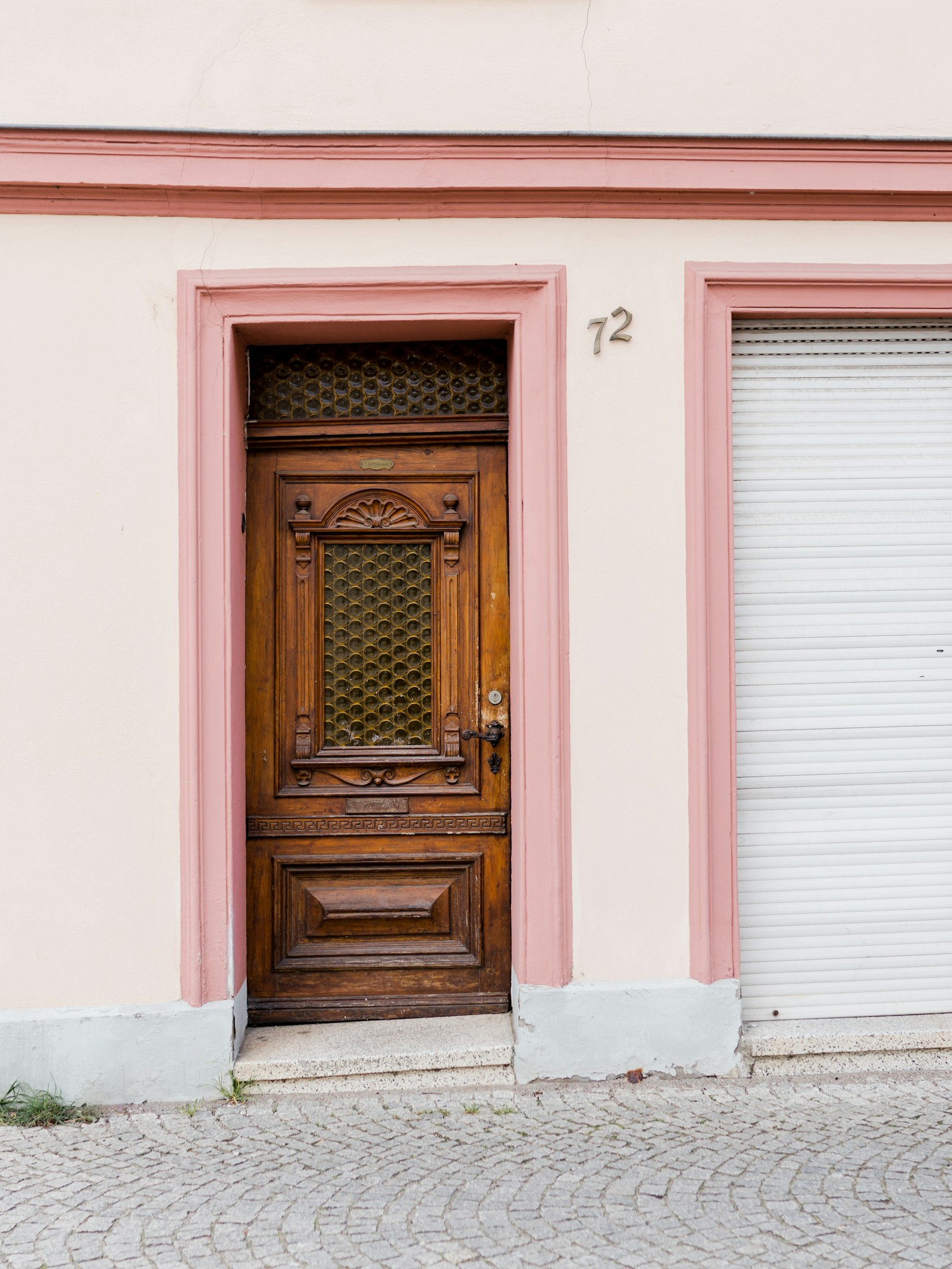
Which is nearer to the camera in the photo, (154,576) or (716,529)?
(154,576)

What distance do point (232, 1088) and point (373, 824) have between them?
3.80 ft

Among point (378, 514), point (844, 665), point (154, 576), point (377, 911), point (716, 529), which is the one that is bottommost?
point (377, 911)

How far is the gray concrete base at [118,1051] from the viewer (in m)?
3.69

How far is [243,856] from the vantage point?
4.07m

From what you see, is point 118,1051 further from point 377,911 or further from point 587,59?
point 587,59

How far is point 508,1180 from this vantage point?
3092mm

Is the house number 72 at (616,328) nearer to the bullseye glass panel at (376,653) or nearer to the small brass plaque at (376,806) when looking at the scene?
the bullseye glass panel at (376,653)

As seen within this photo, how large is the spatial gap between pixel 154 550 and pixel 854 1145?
336 centimetres

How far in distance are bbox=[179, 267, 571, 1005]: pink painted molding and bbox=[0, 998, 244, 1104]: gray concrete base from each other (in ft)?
0.48

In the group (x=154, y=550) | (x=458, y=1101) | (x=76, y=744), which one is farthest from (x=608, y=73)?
(x=458, y=1101)

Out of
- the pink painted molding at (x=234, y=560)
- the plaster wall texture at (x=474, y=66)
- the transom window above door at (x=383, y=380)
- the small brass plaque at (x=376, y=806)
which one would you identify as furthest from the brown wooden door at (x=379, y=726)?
the plaster wall texture at (x=474, y=66)

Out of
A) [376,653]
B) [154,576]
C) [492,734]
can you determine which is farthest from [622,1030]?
[154,576]

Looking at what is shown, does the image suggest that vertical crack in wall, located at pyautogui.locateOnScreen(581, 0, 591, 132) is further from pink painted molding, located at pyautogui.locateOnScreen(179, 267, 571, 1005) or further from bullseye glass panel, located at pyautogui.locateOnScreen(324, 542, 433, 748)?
bullseye glass panel, located at pyautogui.locateOnScreen(324, 542, 433, 748)

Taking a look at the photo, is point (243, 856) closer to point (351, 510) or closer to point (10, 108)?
point (351, 510)
